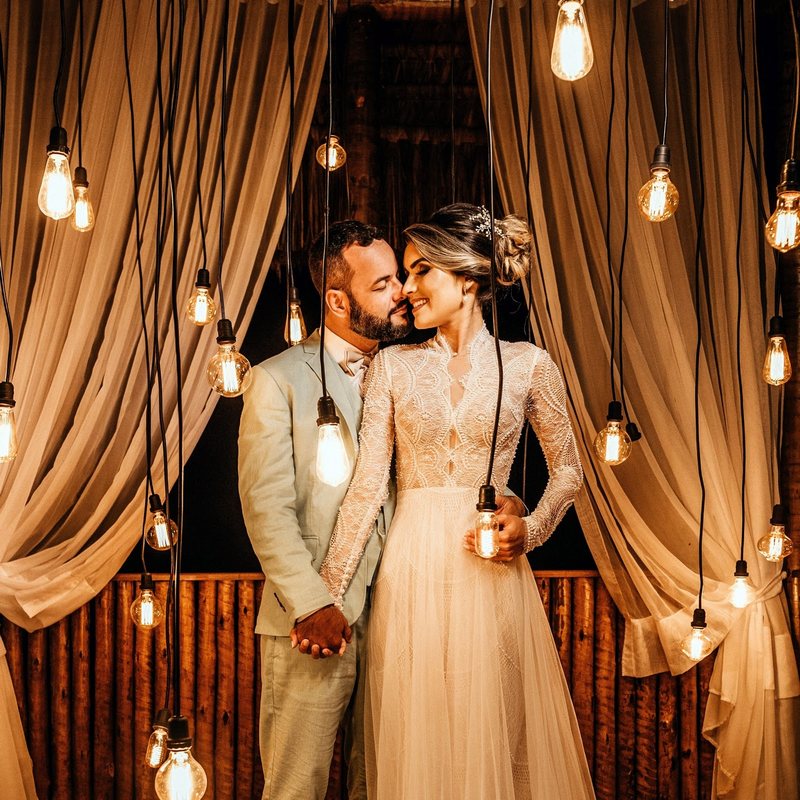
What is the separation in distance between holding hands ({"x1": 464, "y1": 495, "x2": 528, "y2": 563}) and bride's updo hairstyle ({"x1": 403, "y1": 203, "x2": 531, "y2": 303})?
2.03ft

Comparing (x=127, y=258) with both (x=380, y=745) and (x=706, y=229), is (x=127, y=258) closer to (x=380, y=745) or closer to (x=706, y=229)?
(x=380, y=745)

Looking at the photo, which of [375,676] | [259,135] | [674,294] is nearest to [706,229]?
[674,294]

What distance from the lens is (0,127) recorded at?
2.18 metres

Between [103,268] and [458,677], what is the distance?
1831 mm

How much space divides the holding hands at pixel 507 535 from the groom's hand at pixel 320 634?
40cm

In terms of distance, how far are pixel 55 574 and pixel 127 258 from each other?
111 cm

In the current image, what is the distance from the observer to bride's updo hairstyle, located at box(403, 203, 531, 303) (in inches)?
91.4

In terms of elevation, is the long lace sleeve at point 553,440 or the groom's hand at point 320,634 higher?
the long lace sleeve at point 553,440

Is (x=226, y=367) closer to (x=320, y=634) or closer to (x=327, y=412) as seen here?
(x=327, y=412)

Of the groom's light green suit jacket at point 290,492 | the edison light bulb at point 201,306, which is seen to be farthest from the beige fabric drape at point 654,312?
the edison light bulb at point 201,306

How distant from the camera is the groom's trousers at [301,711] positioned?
2.29 m

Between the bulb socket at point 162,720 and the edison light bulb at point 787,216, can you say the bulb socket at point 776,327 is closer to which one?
the edison light bulb at point 787,216

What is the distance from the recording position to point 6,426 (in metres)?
1.95

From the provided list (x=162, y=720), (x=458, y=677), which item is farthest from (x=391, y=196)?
(x=162, y=720)
